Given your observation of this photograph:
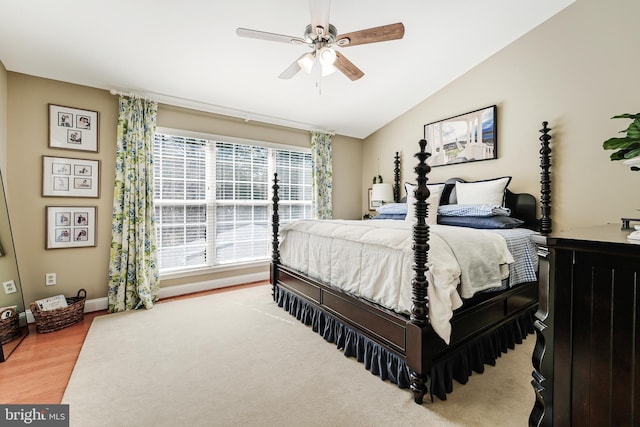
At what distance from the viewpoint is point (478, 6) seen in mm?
2527

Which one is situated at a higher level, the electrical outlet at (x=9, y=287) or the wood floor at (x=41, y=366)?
the electrical outlet at (x=9, y=287)

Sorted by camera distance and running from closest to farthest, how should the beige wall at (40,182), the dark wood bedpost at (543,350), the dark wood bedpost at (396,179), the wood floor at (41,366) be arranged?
the dark wood bedpost at (543,350) → the wood floor at (41,366) → the beige wall at (40,182) → the dark wood bedpost at (396,179)

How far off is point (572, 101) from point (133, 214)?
4857 millimetres

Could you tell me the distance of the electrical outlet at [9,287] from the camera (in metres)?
2.41

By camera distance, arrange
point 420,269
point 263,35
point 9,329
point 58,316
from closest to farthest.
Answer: point 420,269 < point 263,35 < point 9,329 < point 58,316

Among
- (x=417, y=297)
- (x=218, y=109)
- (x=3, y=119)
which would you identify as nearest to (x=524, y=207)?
(x=417, y=297)

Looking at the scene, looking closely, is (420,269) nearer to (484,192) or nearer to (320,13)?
(320,13)

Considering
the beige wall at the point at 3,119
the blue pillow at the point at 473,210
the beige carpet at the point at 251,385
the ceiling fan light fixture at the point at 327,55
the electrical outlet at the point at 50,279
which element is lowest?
the beige carpet at the point at 251,385

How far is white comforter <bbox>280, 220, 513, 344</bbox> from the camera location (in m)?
1.55

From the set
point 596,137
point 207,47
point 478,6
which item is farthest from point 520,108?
point 207,47

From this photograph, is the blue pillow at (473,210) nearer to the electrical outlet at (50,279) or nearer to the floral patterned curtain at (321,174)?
the floral patterned curtain at (321,174)

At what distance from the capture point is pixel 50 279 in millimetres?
2805

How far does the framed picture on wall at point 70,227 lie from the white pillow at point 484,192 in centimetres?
434

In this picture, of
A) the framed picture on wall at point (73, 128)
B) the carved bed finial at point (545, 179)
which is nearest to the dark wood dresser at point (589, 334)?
the carved bed finial at point (545, 179)
